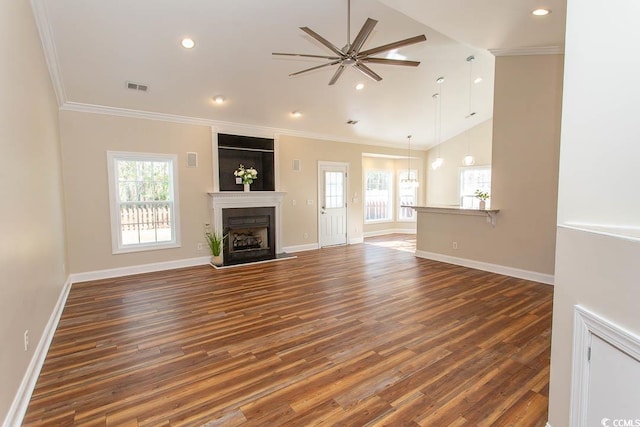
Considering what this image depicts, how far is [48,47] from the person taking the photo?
3691 mm

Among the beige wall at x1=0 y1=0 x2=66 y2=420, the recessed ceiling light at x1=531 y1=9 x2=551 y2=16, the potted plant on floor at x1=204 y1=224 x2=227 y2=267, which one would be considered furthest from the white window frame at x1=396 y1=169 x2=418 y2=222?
the beige wall at x1=0 y1=0 x2=66 y2=420

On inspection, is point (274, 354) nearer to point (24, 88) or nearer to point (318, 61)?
point (24, 88)

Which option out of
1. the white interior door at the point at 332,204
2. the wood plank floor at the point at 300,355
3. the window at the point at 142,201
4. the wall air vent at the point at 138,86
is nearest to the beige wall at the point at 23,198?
the wood plank floor at the point at 300,355

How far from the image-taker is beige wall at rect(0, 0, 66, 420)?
6.49ft

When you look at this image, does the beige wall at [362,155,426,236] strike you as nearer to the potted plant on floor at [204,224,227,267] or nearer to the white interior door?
the white interior door

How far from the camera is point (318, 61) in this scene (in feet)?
15.3

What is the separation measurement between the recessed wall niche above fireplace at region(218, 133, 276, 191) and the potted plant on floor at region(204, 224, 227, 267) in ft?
3.42

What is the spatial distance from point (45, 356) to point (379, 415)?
116 inches

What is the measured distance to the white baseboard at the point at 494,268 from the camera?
15.7 ft

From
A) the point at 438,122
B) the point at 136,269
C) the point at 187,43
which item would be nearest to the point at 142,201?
the point at 136,269

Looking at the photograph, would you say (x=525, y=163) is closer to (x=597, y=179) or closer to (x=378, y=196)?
(x=597, y=179)

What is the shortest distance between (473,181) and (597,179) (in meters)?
8.31

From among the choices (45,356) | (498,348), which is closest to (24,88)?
(45,356)

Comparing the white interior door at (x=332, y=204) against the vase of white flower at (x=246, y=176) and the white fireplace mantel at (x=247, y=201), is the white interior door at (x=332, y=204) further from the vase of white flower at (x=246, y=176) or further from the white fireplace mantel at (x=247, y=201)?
the vase of white flower at (x=246, y=176)
